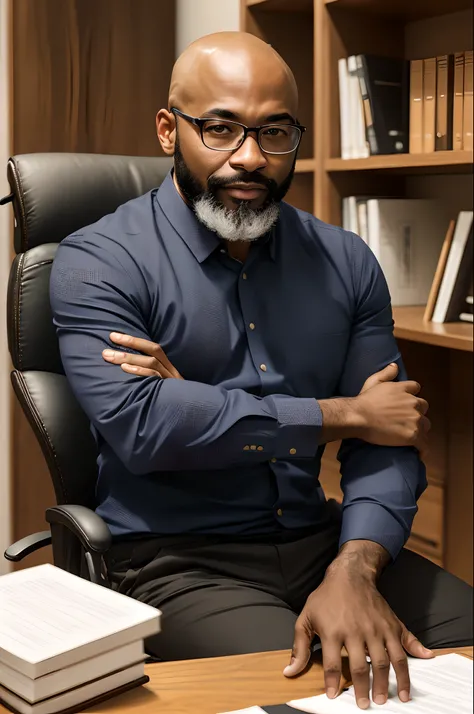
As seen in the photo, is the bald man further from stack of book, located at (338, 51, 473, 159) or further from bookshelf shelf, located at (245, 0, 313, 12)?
bookshelf shelf, located at (245, 0, 313, 12)

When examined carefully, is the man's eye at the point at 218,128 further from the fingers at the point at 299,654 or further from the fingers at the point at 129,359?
the fingers at the point at 299,654

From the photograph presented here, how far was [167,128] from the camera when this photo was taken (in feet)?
5.12

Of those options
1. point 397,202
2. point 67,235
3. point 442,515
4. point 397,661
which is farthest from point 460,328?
point 397,661

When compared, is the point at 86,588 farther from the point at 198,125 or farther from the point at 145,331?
the point at 198,125

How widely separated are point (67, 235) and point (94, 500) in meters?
0.47

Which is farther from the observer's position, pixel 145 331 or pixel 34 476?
pixel 34 476

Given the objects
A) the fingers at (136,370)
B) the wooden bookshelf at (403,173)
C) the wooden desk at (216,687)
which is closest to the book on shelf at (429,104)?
the wooden bookshelf at (403,173)

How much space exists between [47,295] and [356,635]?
2.70 feet

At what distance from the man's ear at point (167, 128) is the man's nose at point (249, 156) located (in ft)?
0.53

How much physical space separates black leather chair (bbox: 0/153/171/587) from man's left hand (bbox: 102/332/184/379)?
237 millimetres

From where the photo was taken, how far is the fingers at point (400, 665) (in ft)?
3.05

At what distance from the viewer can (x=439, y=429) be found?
95.7 inches

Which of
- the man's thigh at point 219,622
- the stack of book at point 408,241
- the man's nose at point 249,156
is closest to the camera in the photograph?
the man's thigh at point 219,622

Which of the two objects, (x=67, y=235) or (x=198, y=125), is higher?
(x=198, y=125)
